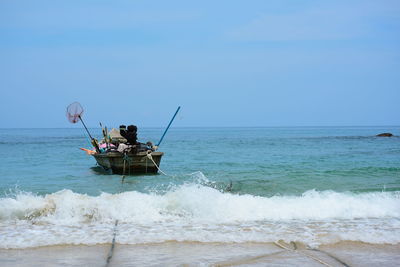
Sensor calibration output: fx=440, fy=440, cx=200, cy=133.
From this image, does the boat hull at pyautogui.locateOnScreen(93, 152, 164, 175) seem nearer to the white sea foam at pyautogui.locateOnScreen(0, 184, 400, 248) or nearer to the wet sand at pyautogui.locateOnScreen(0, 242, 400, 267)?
the white sea foam at pyautogui.locateOnScreen(0, 184, 400, 248)

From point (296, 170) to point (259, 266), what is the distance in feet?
47.5

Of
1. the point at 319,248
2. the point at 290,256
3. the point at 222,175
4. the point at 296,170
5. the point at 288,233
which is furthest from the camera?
the point at 296,170

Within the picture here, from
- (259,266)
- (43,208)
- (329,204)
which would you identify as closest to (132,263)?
(259,266)

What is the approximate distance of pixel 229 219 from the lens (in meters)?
7.86

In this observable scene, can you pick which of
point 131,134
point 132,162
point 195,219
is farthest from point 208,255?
point 132,162

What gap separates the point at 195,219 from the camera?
7910 mm

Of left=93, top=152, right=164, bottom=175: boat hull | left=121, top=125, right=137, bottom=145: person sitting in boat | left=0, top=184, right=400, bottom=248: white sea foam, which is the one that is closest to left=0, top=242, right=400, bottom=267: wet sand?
left=0, top=184, right=400, bottom=248: white sea foam

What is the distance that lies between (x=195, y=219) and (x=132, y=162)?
8.80 metres

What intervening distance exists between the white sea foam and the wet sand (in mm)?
298

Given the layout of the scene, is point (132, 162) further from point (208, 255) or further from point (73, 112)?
point (208, 255)

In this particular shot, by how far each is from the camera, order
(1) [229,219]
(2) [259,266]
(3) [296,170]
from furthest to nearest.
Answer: (3) [296,170] → (1) [229,219] → (2) [259,266]

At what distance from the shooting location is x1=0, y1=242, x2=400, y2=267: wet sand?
5109mm

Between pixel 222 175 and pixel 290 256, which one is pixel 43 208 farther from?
pixel 222 175

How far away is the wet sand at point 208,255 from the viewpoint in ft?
16.8
